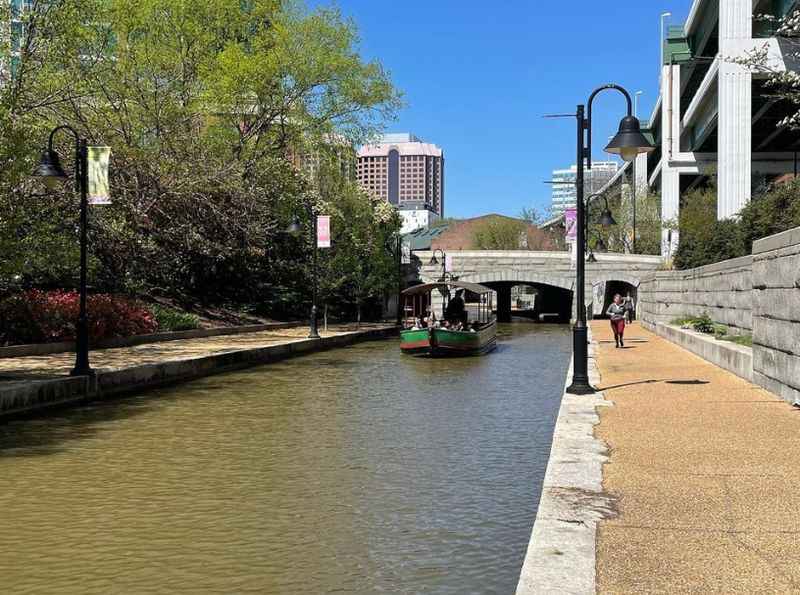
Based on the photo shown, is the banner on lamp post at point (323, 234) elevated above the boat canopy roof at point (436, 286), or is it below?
above

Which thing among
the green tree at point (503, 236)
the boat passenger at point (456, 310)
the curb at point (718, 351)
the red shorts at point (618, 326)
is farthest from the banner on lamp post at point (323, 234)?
the green tree at point (503, 236)

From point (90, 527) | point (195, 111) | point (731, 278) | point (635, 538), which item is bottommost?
point (90, 527)

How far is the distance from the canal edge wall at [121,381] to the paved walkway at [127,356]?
552 millimetres

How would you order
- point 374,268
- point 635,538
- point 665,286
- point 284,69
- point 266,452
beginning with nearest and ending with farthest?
point 635,538, point 266,452, point 665,286, point 284,69, point 374,268

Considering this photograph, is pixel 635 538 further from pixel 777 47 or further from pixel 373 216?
pixel 373 216

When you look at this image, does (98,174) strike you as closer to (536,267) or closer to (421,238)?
(536,267)

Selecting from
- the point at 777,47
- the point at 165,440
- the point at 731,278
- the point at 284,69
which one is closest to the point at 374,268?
the point at 284,69

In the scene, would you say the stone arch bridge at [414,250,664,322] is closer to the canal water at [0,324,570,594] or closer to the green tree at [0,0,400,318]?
the green tree at [0,0,400,318]

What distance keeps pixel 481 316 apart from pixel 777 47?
21.5 m

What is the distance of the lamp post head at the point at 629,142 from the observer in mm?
13586

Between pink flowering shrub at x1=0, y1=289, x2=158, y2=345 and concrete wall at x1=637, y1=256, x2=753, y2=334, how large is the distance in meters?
17.8

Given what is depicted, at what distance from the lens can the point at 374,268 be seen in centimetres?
5066

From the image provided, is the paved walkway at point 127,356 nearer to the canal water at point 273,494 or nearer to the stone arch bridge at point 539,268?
the canal water at point 273,494

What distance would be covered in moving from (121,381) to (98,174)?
4.38m
